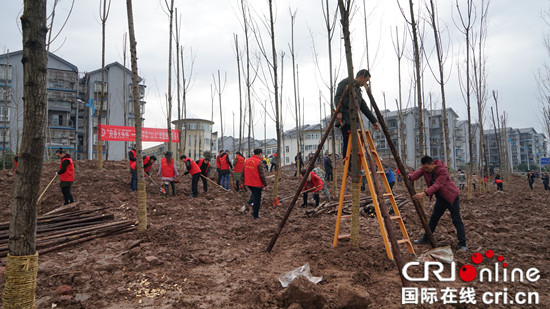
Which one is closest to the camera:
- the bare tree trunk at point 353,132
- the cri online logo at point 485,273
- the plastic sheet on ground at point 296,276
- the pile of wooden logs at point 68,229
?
the plastic sheet on ground at point 296,276

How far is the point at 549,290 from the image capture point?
11.1 feet

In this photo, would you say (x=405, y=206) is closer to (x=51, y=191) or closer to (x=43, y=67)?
(x=43, y=67)

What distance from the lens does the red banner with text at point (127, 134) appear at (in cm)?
1329

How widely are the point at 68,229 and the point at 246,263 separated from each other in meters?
3.78

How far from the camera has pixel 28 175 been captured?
7.39ft

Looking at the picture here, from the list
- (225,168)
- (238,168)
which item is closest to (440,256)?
(238,168)

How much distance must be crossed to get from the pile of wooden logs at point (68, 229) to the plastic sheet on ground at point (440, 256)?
5408 mm

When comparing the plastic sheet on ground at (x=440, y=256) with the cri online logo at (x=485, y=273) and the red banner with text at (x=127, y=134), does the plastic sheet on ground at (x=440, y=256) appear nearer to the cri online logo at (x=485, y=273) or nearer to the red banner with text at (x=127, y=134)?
the cri online logo at (x=485, y=273)

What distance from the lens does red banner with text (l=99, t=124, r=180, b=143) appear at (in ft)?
43.6

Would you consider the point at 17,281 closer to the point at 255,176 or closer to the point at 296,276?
the point at 296,276

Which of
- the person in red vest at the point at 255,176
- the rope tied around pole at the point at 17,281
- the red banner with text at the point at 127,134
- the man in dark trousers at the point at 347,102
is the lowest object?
the rope tied around pole at the point at 17,281

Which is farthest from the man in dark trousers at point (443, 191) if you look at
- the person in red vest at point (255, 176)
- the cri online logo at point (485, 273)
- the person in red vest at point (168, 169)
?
the person in red vest at point (168, 169)

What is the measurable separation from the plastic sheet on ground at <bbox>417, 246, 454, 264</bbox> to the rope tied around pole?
4104mm

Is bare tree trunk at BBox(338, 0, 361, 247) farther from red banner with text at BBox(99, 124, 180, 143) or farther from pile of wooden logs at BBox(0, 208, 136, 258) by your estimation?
red banner with text at BBox(99, 124, 180, 143)
